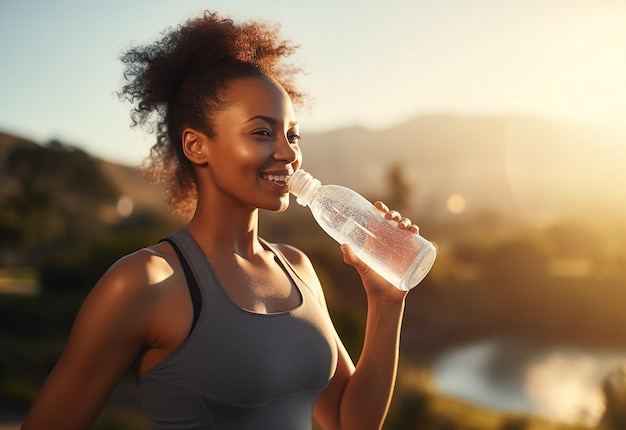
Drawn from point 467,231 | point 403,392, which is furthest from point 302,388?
point 467,231

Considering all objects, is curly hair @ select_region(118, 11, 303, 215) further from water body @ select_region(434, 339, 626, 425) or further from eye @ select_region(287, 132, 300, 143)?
water body @ select_region(434, 339, 626, 425)

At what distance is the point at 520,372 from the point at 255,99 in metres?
13.0

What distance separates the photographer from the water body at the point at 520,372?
440 inches

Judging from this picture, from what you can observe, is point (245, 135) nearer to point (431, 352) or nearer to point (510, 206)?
point (431, 352)

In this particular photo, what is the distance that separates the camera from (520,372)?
13.5 meters

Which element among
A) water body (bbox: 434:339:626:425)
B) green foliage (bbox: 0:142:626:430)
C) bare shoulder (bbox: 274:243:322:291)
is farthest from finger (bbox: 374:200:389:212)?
water body (bbox: 434:339:626:425)

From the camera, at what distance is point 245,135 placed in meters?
1.58

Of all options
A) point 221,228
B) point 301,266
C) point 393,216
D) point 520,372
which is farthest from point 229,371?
point 520,372

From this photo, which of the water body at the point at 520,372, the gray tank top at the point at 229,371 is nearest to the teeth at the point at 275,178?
the gray tank top at the point at 229,371

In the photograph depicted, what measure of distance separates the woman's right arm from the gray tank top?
0.10 m

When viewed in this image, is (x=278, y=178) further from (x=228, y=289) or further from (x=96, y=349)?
(x=96, y=349)

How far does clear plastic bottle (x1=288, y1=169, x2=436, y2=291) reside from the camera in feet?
6.07

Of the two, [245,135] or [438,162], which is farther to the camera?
[438,162]

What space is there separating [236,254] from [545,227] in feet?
50.8
